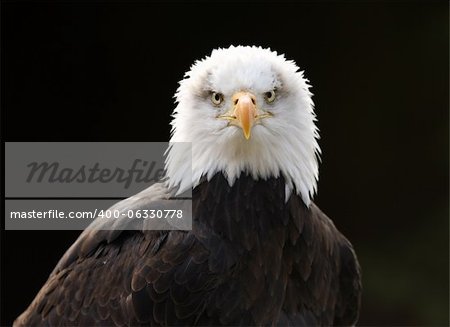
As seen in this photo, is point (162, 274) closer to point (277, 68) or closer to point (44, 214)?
point (277, 68)

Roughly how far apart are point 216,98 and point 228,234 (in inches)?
25.0

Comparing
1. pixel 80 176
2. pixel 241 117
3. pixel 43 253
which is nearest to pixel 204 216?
pixel 241 117

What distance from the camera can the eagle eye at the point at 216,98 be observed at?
4.01m

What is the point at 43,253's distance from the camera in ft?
24.9

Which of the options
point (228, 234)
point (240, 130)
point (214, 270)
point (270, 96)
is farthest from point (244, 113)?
point (214, 270)

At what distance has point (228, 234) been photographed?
13.2ft

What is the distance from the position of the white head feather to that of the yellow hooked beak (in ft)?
0.12

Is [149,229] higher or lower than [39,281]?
lower

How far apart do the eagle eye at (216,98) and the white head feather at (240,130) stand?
2cm

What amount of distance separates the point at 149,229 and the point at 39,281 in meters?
3.73

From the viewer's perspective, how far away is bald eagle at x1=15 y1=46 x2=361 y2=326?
3.95m

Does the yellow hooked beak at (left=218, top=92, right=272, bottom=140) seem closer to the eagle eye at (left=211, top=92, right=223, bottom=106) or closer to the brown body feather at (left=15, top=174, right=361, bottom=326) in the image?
the eagle eye at (left=211, top=92, right=223, bottom=106)

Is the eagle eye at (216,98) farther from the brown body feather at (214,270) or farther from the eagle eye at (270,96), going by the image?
the brown body feather at (214,270)

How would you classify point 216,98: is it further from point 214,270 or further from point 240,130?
point 214,270
